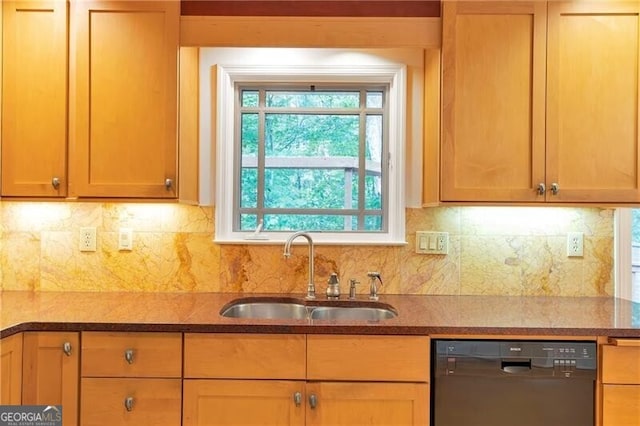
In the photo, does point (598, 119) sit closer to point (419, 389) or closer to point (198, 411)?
point (419, 389)

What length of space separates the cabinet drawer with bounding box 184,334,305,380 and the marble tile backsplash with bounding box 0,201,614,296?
622 mm

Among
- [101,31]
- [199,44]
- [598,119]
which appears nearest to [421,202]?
[598,119]

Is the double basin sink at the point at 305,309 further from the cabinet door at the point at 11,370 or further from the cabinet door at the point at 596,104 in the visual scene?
the cabinet door at the point at 596,104

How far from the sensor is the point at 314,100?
236 centimetres

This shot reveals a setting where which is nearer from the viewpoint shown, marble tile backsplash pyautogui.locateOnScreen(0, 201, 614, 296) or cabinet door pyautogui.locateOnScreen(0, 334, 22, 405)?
cabinet door pyautogui.locateOnScreen(0, 334, 22, 405)

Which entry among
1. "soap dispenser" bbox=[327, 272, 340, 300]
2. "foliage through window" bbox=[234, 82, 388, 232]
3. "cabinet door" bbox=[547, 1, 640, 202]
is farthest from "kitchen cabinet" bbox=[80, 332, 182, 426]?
"cabinet door" bbox=[547, 1, 640, 202]

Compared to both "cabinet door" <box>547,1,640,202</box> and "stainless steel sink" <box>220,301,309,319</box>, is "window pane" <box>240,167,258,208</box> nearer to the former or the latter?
"stainless steel sink" <box>220,301,309,319</box>

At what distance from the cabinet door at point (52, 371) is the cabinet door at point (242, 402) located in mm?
433

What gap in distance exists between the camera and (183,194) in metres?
2.02

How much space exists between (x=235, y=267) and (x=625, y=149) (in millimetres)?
1918

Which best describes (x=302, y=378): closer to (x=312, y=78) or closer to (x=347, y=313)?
(x=347, y=313)

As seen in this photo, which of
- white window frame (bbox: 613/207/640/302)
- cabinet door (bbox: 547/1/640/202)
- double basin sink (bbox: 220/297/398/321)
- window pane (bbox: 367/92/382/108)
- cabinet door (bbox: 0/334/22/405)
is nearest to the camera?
cabinet door (bbox: 0/334/22/405)

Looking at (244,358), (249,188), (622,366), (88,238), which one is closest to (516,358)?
(622,366)

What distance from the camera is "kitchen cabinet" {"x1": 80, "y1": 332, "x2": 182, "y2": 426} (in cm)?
161
